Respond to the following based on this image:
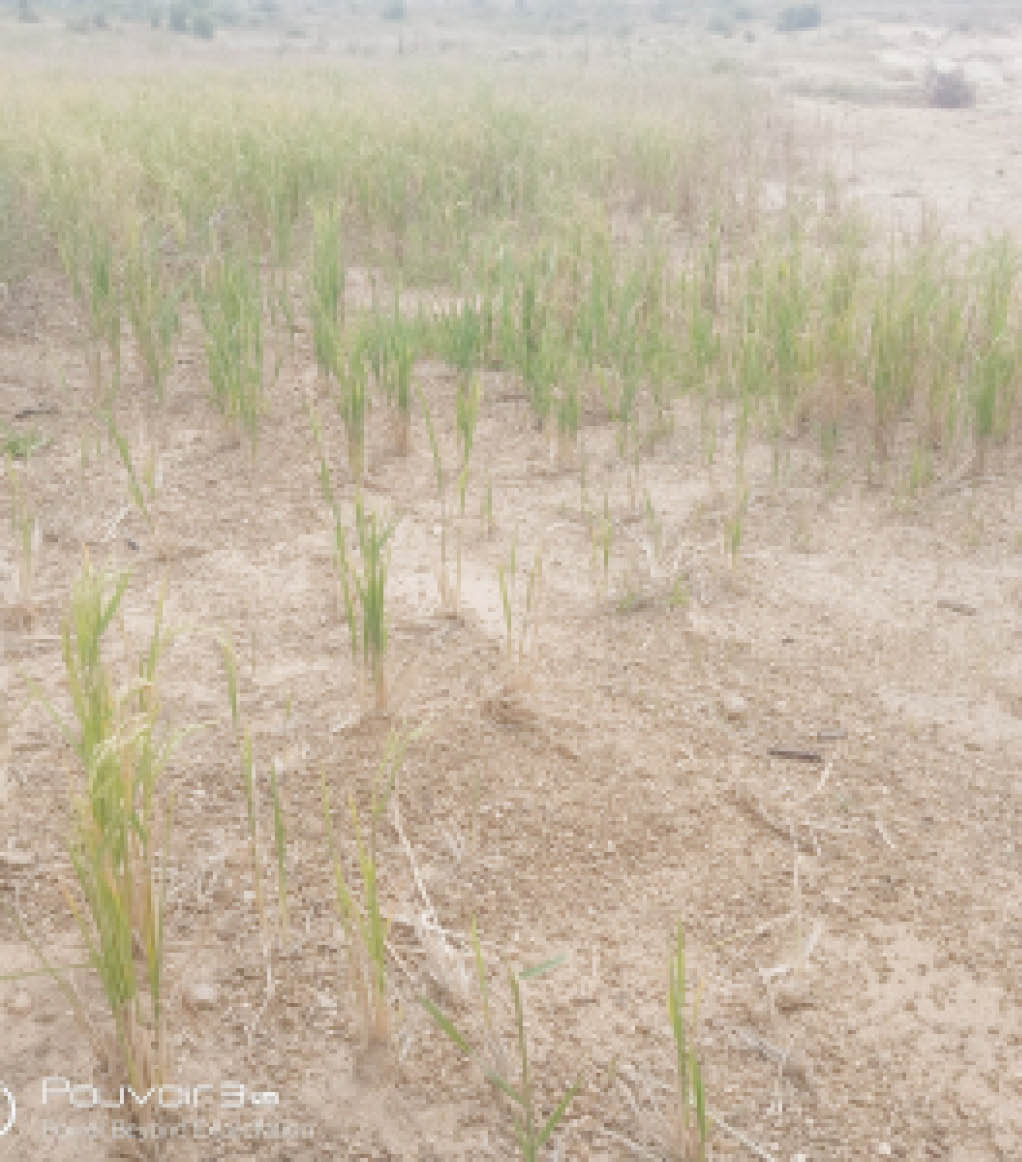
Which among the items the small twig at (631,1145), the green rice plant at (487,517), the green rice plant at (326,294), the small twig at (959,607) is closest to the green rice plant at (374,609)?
the green rice plant at (487,517)

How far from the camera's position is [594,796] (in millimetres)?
1951

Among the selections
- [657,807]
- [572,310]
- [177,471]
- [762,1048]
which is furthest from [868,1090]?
[572,310]

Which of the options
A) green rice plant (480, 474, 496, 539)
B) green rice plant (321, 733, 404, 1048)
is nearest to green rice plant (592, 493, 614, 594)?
green rice plant (480, 474, 496, 539)

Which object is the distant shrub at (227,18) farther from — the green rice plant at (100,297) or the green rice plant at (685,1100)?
the green rice plant at (685,1100)

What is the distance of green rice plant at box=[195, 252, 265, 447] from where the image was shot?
3238mm

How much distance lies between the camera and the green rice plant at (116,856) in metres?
1.24

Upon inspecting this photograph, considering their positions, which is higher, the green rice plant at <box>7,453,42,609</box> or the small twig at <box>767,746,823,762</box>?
the green rice plant at <box>7,453,42,609</box>

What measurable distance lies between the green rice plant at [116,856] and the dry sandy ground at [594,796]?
0.12 metres

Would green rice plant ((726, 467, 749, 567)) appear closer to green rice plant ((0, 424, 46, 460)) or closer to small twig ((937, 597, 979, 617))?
small twig ((937, 597, 979, 617))

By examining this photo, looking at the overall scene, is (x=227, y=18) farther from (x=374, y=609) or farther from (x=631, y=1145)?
(x=631, y=1145)

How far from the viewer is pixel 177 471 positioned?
3270mm

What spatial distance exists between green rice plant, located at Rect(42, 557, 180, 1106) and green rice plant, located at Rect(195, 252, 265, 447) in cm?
182

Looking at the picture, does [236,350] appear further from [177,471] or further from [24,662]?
[24,662]
